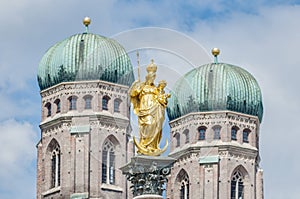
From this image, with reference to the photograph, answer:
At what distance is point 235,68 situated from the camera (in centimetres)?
12500

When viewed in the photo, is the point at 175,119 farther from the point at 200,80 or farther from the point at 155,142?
the point at 155,142

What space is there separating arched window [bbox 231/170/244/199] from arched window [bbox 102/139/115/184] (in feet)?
28.8

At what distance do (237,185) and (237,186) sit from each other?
0.46 feet

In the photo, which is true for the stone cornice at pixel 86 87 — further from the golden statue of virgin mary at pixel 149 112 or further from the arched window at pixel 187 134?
the golden statue of virgin mary at pixel 149 112

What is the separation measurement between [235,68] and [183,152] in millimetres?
8214

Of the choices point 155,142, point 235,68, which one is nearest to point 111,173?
point 235,68

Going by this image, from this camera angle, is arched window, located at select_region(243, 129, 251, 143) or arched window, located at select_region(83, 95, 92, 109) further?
arched window, located at select_region(243, 129, 251, 143)

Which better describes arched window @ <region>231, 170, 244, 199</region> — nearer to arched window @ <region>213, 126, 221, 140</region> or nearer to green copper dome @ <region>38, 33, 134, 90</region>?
arched window @ <region>213, 126, 221, 140</region>

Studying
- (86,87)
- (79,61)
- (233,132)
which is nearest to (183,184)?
(233,132)

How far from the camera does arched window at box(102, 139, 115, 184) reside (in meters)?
114

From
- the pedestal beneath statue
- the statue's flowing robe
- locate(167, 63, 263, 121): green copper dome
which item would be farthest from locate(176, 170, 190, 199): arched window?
the pedestal beneath statue

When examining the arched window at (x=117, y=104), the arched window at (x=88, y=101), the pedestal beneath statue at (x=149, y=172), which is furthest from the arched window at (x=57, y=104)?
the pedestal beneath statue at (x=149, y=172)

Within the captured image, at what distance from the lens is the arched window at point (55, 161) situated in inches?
4688

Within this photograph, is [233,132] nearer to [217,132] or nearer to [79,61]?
[217,132]
